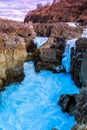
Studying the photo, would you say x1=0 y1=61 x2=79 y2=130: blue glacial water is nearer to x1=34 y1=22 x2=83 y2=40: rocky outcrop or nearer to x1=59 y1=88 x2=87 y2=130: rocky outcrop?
x1=59 y1=88 x2=87 y2=130: rocky outcrop

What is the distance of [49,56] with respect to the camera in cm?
1568

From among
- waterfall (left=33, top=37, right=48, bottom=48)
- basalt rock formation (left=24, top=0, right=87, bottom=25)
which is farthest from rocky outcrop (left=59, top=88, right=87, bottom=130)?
basalt rock formation (left=24, top=0, right=87, bottom=25)

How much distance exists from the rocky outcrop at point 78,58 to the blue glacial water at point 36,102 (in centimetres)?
31

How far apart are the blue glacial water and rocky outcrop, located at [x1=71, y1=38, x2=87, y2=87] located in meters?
0.31

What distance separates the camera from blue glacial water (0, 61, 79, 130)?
36.7ft

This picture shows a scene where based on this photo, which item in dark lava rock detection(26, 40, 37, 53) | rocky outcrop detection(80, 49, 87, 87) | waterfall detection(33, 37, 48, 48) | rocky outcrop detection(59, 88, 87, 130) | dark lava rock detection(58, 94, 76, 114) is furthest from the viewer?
dark lava rock detection(26, 40, 37, 53)

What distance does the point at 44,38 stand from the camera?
58.4ft

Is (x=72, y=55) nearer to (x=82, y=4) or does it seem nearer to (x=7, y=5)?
(x=82, y=4)

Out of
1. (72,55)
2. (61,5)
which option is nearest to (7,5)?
(61,5)

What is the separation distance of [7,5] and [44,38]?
56.0 ft

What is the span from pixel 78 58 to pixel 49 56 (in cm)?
159

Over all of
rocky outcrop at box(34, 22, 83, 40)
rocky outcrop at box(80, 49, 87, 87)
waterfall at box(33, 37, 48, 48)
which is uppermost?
rocky outcrop at box(34, 22, 83, 40)

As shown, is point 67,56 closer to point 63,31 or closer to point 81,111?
point 63,31

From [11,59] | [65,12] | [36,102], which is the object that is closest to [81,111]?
[36,102]
